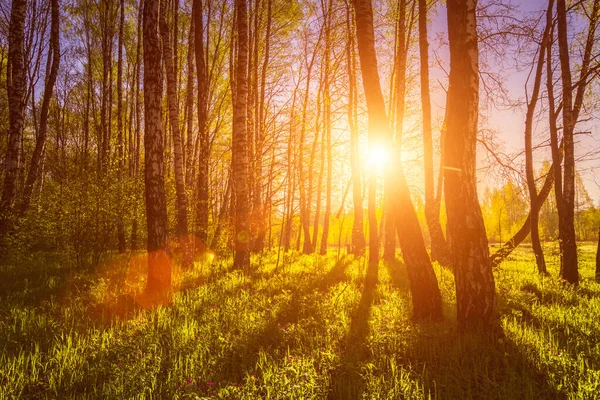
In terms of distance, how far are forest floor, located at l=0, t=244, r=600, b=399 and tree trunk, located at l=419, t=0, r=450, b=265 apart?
3600 millimetres

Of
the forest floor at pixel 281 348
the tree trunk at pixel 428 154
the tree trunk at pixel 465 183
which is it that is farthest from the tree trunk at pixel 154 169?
the tree trunk at pixel 428 154

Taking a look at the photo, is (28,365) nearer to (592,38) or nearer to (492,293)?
Answer: (492,293)

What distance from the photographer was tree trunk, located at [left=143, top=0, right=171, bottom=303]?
5.66 metres

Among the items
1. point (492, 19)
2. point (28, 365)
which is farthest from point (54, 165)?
point (492, 19)

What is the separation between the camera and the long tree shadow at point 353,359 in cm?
271

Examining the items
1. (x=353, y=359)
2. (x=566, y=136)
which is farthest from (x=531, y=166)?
(x=353, y=359)

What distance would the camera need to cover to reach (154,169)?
19.0 feet

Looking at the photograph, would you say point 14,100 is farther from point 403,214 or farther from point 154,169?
point 403,214

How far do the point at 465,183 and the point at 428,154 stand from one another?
6801mm

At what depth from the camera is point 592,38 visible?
949cm

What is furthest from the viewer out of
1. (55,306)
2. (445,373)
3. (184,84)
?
(184,84)

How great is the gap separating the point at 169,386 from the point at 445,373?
102 inches

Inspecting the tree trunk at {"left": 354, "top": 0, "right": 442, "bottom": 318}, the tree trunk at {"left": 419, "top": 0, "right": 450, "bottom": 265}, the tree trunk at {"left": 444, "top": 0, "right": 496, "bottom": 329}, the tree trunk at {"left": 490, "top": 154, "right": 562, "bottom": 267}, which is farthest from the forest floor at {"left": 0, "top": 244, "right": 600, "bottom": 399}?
the tree trunk at {"left": 419, "top": 0, "right": 450, "bottom": 265}

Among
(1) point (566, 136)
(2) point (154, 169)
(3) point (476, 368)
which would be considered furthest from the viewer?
(1) point (566, 136)
